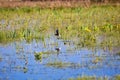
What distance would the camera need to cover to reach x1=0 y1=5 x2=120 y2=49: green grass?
12.7m

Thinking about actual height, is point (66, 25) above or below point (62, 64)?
above

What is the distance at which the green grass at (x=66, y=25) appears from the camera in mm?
12727

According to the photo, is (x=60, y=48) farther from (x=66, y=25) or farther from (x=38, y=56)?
(x=66, y=25)

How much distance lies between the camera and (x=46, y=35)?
1342 cm

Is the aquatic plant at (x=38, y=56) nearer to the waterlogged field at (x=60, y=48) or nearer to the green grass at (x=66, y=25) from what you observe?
the waterlogged field at (x=60, y=48)

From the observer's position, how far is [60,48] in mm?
10984

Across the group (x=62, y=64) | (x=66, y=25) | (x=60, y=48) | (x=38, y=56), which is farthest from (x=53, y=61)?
(x=66, y=25)

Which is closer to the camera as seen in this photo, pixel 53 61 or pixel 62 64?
pixel 62 64

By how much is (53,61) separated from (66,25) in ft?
21.1

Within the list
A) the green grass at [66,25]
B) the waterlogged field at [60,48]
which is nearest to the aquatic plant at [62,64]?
the waterlogged field at [60,48]

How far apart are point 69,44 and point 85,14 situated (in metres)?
7.55

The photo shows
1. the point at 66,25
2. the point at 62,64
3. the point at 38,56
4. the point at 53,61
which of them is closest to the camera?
the point at 62,64

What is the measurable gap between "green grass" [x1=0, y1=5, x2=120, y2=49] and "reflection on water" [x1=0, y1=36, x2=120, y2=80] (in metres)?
0.79

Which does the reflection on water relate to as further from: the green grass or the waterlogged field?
the green grass
